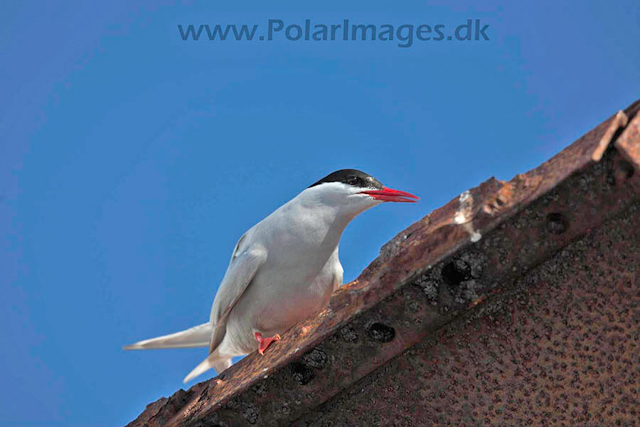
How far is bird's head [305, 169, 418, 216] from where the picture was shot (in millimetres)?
3475

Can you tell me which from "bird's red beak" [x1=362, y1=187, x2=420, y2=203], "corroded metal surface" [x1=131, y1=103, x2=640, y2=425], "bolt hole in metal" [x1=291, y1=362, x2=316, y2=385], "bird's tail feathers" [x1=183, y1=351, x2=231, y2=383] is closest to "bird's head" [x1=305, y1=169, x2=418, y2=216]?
"bird's red beak" [x1=362, y1=187, x2=420, y2=203]

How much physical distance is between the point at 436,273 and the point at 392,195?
5.81 feet

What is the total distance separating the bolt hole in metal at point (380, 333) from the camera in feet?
6.12

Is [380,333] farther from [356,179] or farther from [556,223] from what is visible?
[356,179]

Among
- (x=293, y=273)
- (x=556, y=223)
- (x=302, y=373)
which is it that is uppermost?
(x=293, y=273)

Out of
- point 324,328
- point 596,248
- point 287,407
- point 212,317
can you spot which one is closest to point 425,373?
point 324,328

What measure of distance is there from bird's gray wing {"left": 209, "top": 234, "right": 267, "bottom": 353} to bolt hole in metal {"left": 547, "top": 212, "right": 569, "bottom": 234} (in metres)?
1.91

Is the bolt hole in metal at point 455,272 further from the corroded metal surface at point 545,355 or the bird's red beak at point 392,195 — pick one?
the bird's red beak at point 392,195

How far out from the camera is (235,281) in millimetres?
3416

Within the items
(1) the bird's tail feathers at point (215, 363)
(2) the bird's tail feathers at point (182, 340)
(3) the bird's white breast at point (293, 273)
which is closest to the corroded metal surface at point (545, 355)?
(3) the bird's white breast at point (293, 273)

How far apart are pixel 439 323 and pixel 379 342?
17cm

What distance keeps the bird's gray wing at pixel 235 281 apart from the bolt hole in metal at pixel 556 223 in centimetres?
191

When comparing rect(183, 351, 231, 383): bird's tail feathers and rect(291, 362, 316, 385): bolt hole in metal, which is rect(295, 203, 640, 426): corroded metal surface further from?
rect(183, 351, 231, 383): bird's tail feathers

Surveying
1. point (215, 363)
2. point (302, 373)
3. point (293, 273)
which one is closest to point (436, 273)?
point (302, 373)
